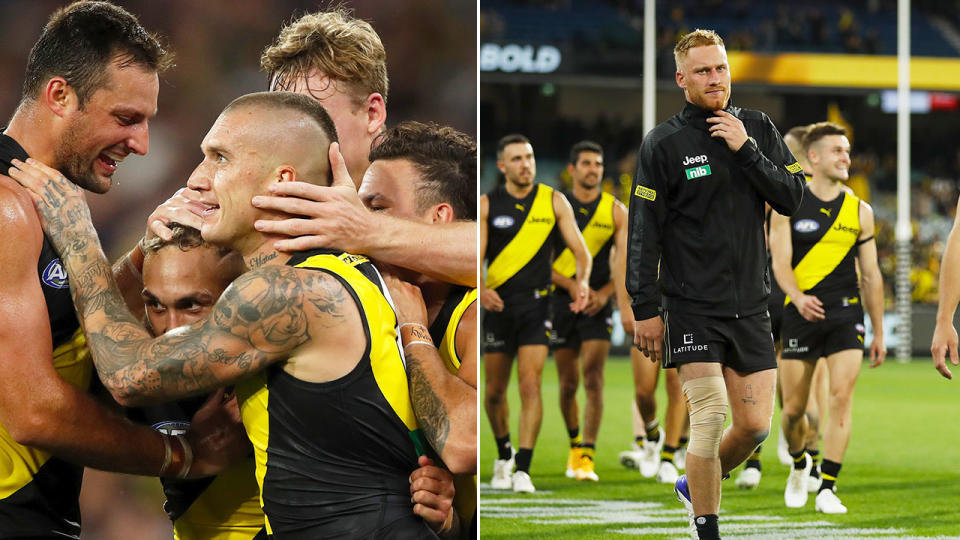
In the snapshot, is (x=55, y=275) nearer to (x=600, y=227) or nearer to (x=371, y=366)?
(x=371, y=366)

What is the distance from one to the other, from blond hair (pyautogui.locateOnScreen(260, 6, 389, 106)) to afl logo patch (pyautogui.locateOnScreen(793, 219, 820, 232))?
173 inches

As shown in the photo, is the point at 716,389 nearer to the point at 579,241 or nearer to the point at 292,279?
the point at 292,279

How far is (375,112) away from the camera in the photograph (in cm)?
375

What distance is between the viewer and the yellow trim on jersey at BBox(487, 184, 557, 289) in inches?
328

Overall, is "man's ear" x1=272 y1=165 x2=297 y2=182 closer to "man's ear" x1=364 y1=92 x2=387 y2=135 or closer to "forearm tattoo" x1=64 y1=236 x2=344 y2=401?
"forearm tattoo" x1=64 y1=236 x2=344 y2=401

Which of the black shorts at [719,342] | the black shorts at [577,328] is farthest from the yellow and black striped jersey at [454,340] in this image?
the black shorts at [577,328]

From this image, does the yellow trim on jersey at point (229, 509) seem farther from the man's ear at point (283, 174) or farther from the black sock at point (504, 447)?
the black sock at point (504, 447)

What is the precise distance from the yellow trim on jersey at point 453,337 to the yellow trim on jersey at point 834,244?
4770mm

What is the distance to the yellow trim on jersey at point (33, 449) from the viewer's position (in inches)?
113

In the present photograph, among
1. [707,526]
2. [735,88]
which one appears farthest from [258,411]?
[735,88]

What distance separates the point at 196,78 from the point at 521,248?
4327 mm

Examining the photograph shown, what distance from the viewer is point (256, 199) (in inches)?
104

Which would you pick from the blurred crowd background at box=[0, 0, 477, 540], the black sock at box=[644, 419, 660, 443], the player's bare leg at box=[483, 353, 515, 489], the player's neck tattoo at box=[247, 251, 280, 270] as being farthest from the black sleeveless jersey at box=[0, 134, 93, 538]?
the black sock at box=[644, 419, 660, 443]

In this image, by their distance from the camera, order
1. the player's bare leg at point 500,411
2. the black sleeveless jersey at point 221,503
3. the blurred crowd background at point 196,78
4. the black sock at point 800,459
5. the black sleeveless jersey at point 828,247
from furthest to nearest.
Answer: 1. the player's bare leg at point 500,411
2. the black sleeveless jersey at point 828,247
3. the black sock at point 800,459
4. the blurred crowd background at point 196,78
5. the black sleeveless jersey at point 221,503
